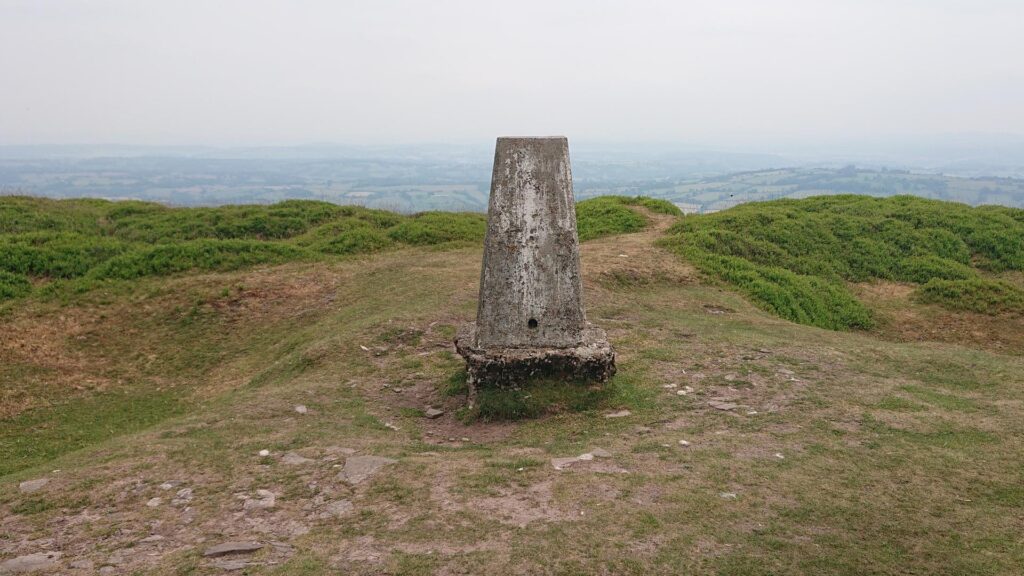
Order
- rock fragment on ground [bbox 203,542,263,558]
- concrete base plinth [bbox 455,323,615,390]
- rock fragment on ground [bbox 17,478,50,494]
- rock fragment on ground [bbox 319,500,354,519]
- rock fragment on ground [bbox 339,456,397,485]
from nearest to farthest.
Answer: rock fragment on ground [bbox 203,542,263,558]
rock fragment on ground [bbox 319,500,354,519]
rock fragment on ground [bbox 17,478,50,494]
rock fragment on ground [bbox 339,456,397,485]
concrete base plinth [bbox 455,323,615,390]

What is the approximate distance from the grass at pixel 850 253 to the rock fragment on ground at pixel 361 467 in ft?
37.2

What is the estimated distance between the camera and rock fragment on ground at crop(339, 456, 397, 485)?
650 centimetres

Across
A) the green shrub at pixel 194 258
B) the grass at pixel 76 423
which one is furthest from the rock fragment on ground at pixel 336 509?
the green shrub at pixel 194 258

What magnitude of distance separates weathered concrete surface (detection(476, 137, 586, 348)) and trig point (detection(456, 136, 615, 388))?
13mm

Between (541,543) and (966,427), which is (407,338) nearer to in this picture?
(541,543)

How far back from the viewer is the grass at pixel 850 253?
1625cm

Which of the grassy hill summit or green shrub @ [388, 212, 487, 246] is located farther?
green shrub @ [388, 212, 487, 246]

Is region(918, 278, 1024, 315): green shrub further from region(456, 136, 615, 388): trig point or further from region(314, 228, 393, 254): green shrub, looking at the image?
region(314, 228, 393, 254): green shrub

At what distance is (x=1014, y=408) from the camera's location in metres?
8.37

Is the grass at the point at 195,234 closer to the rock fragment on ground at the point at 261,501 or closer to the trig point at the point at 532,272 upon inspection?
the trig point at the point at 532,272

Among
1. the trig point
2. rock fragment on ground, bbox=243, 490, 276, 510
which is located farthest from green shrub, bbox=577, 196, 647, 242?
rock fragment on ground, bbox=243, 490, 276, 510

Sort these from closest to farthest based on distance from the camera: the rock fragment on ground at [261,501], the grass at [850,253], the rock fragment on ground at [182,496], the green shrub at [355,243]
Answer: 1. the rock fragment on ground at [261,501]
2. the rock fragment on ground at [182,496]
3. the grass at [850,253]
4. the green shrub at [355,243]

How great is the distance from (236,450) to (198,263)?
1172 centimetres

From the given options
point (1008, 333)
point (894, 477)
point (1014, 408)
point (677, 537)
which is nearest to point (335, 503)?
point (677, 537)
